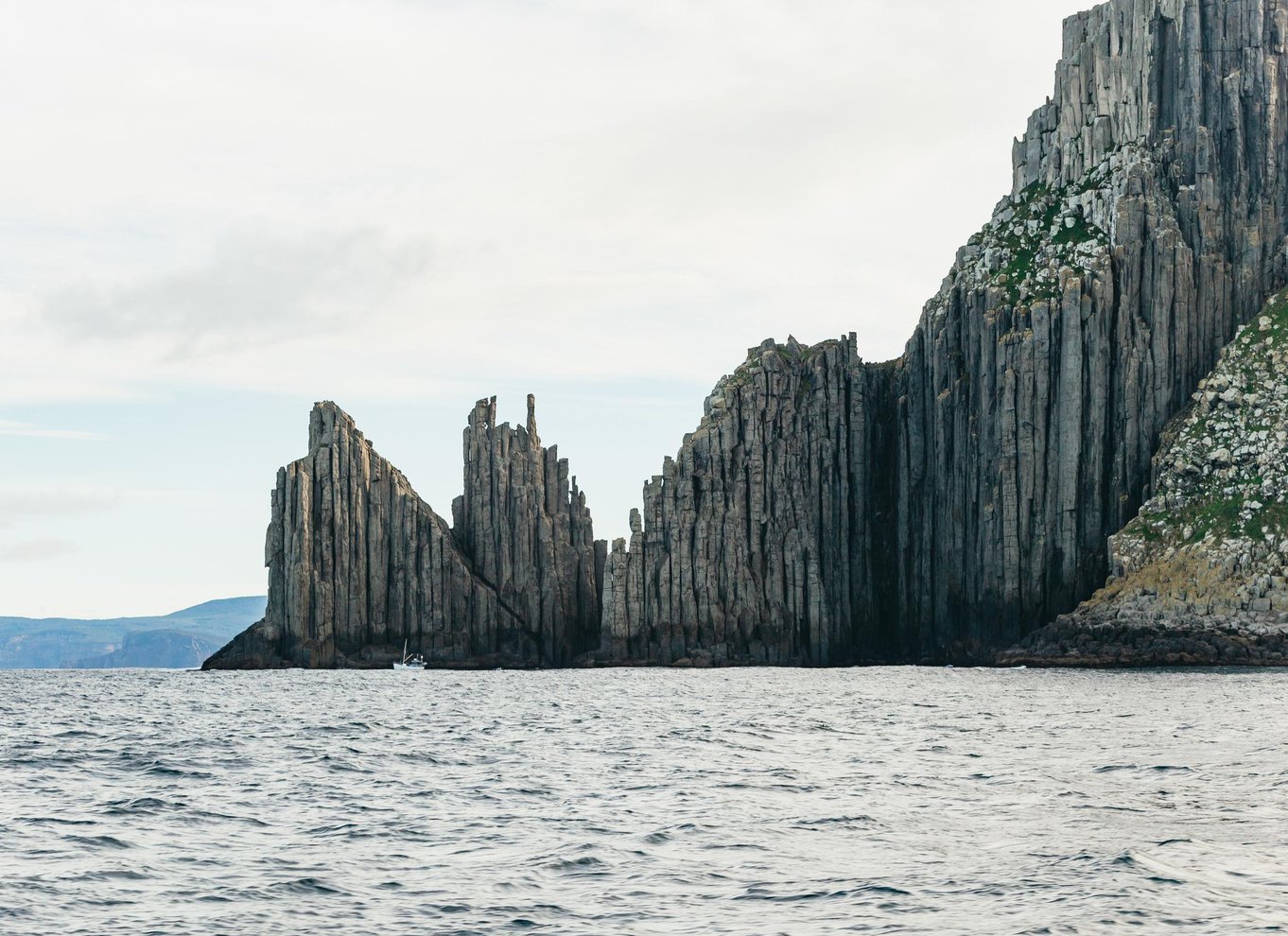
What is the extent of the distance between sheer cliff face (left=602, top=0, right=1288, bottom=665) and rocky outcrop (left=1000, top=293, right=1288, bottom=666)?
19.3 ft

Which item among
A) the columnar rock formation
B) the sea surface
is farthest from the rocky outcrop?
the columnar rock formation

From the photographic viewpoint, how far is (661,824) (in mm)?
37969

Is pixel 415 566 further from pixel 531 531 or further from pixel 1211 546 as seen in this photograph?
pixel 1211 546

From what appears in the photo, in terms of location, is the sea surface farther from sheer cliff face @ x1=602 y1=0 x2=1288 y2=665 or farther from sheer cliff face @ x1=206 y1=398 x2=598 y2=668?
sheer cliff face @ x1=206 y1=398 x2=598 y2=668

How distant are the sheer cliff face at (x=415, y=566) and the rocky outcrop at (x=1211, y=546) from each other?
5968cm

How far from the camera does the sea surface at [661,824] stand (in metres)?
27.7

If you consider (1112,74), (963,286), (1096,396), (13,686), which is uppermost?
(1112,74)

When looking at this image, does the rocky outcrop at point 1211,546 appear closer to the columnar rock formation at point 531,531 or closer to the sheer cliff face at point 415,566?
the columnar rock formation at point 531,531

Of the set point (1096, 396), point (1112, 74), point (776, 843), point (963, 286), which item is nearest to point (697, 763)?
point (776, 843)

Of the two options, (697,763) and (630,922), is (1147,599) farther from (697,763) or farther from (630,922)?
(630,922)

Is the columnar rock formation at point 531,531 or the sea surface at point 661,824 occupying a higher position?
the columnar rock formation at point 531,531

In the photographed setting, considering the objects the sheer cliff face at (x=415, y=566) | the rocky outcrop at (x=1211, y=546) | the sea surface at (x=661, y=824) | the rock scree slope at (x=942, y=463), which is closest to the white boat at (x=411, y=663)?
the sheer cliff face at (x=415, y=566)

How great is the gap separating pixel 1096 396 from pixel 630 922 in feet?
448

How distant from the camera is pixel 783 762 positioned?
52.2 metres
